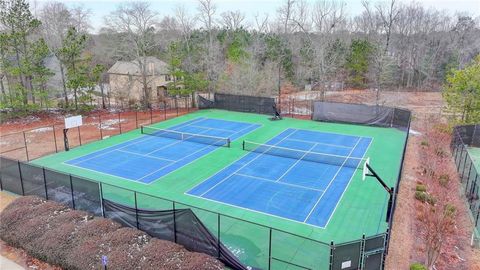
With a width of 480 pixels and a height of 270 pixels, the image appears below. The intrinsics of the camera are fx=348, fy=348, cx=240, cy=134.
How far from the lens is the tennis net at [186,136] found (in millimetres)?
22420

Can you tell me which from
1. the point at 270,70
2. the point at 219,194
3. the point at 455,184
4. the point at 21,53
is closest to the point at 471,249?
the point at 455,184

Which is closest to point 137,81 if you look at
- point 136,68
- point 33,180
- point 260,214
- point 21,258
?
point 136,68

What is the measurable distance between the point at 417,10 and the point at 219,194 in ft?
188

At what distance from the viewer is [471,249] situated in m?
11.5

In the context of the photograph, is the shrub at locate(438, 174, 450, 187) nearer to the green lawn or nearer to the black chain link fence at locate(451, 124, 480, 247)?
the black chain link fence at locate(451, 124, 480, 247)

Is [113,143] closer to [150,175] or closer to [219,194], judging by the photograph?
[150,175]

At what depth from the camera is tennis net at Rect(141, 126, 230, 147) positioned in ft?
73.6

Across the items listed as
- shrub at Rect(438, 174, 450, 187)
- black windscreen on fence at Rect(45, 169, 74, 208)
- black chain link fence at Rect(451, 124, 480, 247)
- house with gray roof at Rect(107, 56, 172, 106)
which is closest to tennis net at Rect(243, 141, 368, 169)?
shrub at Rect(438, 174, 450, 187)

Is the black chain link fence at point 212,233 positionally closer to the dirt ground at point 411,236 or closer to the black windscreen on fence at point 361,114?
the dirt ground at point 411,236

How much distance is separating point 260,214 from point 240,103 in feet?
64.7

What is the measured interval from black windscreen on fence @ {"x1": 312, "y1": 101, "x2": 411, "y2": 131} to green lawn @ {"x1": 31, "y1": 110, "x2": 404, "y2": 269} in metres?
2.49

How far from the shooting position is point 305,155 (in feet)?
65.9

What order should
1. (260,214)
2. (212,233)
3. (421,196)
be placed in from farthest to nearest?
(421,196), (260,214), (212,233)

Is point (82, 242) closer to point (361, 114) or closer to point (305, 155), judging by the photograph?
point (305, 155)
